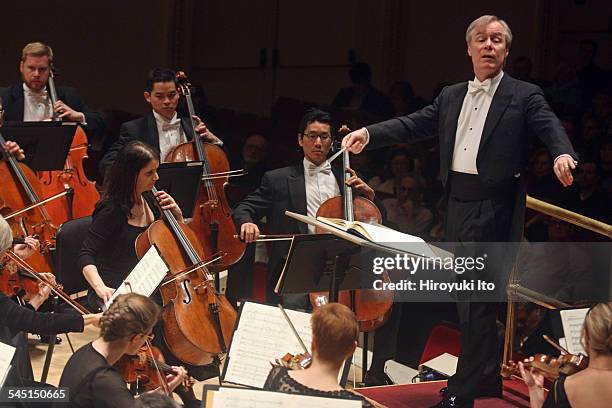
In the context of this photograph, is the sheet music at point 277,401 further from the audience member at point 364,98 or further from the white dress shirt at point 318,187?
the audience member at point 364,98

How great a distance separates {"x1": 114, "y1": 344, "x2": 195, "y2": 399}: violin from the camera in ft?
10.7

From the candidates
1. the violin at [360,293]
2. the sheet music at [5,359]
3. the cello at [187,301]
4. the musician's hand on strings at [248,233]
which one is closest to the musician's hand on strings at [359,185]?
the violin at [360,293]

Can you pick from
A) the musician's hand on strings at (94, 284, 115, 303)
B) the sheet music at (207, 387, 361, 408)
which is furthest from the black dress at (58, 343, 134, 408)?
the musician's hand on strings at (94, 284, 115, 303)

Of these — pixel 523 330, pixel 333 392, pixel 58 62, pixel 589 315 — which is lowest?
pixel 523 330

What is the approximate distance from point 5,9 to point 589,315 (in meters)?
6.17

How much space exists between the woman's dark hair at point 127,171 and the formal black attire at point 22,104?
48.2 inches

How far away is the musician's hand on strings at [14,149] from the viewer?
4504 mm

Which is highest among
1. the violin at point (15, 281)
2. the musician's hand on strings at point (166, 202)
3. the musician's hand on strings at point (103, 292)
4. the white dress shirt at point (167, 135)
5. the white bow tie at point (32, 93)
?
the white bow tie at point (32, 93)

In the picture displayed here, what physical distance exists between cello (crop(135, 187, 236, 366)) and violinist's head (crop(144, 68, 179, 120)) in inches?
37.2

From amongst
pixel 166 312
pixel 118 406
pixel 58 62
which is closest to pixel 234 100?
pixel 58 62

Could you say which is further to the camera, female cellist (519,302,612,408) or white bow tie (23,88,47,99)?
white bow tie (23,88,47,99)

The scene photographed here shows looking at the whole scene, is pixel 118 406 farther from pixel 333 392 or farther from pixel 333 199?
pixel 333 199

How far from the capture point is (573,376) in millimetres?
2826

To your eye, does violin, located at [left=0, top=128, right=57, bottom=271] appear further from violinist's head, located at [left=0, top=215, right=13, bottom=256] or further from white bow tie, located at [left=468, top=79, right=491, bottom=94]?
white bow tie, located at [left=468, top=79, right=491, bottom=94]
